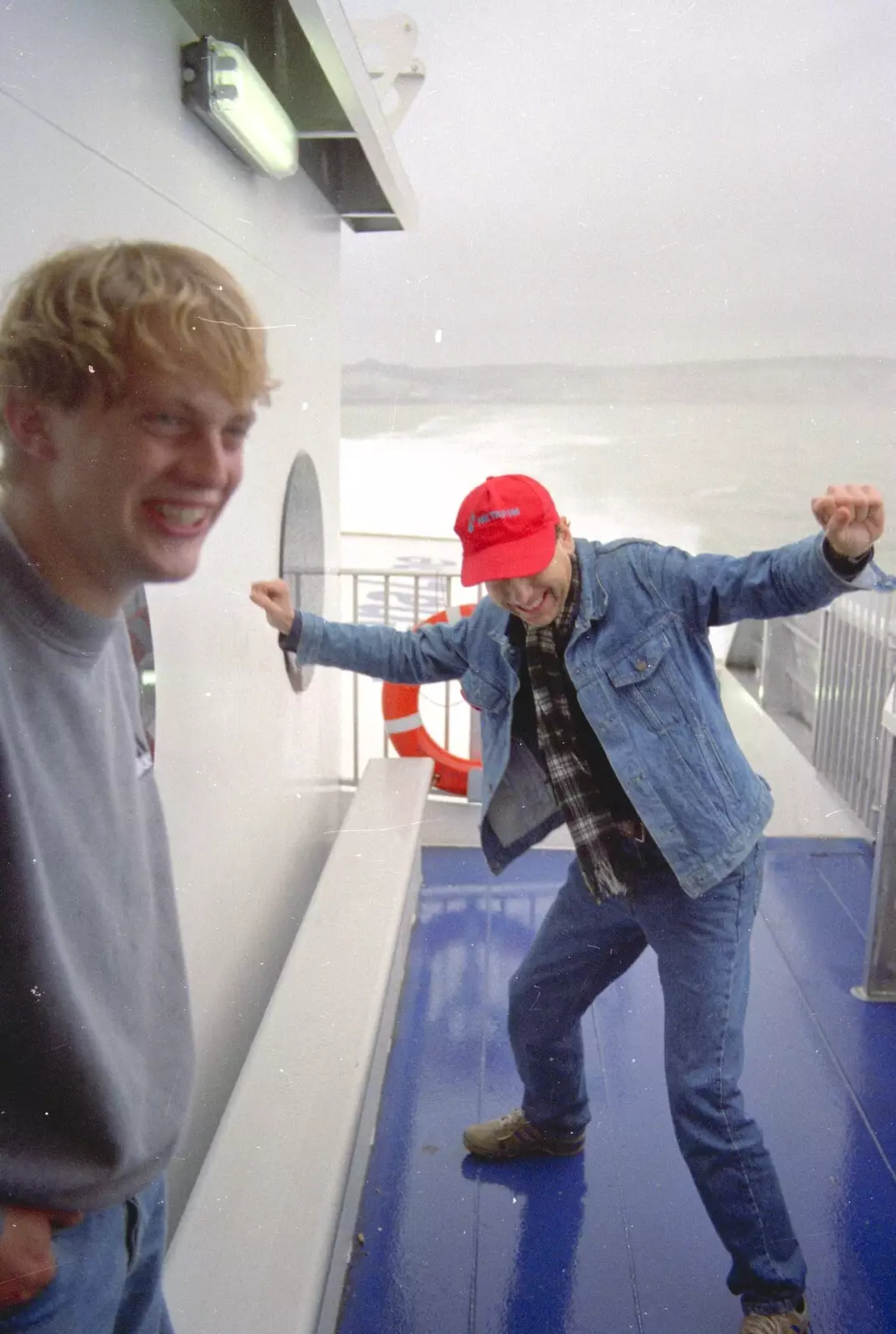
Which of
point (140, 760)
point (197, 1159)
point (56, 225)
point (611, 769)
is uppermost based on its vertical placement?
point (56, 225)

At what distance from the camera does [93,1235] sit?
0.48 metres

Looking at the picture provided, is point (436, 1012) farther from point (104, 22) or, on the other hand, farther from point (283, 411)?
point (104, 22)

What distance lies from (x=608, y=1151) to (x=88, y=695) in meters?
1.08

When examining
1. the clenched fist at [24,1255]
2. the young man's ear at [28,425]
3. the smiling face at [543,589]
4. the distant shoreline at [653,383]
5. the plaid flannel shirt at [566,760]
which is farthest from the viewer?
the plaid flannel shirt at [566,760]

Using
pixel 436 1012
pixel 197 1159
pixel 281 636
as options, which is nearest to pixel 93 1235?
pixel 197 1159

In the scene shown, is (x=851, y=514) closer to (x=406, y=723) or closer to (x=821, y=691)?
(x=821, y=691)

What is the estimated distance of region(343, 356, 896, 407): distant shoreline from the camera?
53 centimetres

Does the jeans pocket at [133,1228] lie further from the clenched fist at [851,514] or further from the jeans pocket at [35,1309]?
the clenched fist at [851,514]

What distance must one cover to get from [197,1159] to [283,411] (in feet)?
1.85

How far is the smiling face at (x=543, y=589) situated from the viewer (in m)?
0.75

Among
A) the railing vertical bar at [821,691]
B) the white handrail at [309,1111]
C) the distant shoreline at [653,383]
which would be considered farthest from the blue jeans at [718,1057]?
the distant shoreline at [653,383]

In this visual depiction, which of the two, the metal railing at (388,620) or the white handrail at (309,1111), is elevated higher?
the metal railing at (388,620)

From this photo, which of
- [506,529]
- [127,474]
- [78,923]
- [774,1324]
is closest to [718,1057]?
[774,1324]

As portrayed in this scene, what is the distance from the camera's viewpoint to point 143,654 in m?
0.40
